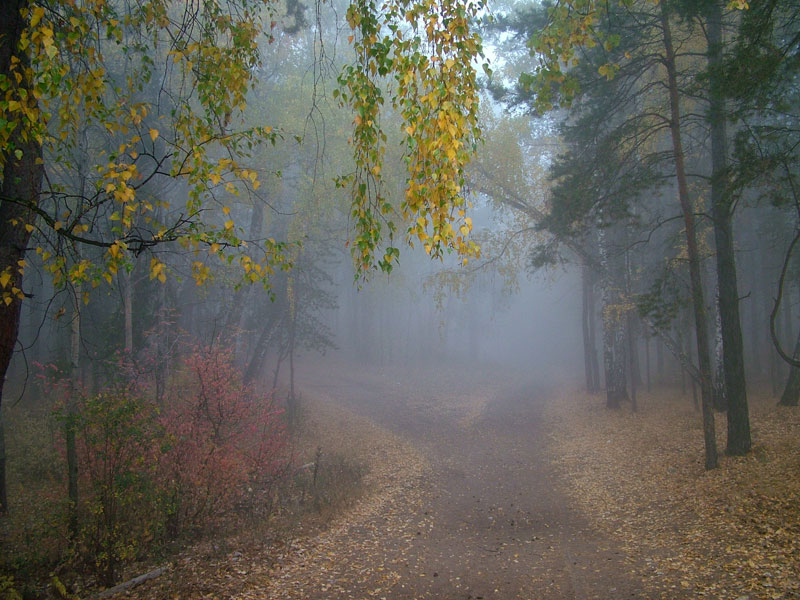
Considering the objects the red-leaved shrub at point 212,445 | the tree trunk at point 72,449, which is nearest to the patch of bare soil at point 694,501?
the red-leaved shrub at point 212,445

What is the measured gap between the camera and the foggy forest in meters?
3.99

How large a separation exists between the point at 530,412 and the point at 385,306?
700 inches

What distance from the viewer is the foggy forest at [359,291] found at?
399cm

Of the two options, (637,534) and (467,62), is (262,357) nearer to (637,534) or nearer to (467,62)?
(637,534)

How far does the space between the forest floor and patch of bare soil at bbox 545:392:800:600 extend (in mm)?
27

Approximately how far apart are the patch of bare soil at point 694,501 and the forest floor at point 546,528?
0.09 feet

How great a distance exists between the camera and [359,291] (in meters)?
5.74

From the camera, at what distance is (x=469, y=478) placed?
432 inches

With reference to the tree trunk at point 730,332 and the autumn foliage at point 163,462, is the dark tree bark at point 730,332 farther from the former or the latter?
the autumn foliage at point 163,462

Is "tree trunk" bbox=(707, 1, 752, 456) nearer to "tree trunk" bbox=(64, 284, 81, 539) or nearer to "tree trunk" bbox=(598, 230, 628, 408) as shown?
"tree trunk" bbox=(598, 230, 628, 408)

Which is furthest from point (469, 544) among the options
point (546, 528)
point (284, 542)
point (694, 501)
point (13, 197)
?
point (13, 197)

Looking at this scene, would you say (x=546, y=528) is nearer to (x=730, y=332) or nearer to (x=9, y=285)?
(x=730, y=332)

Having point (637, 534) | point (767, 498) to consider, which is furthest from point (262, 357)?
point (767, 498)

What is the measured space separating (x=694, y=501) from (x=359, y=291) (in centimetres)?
621
